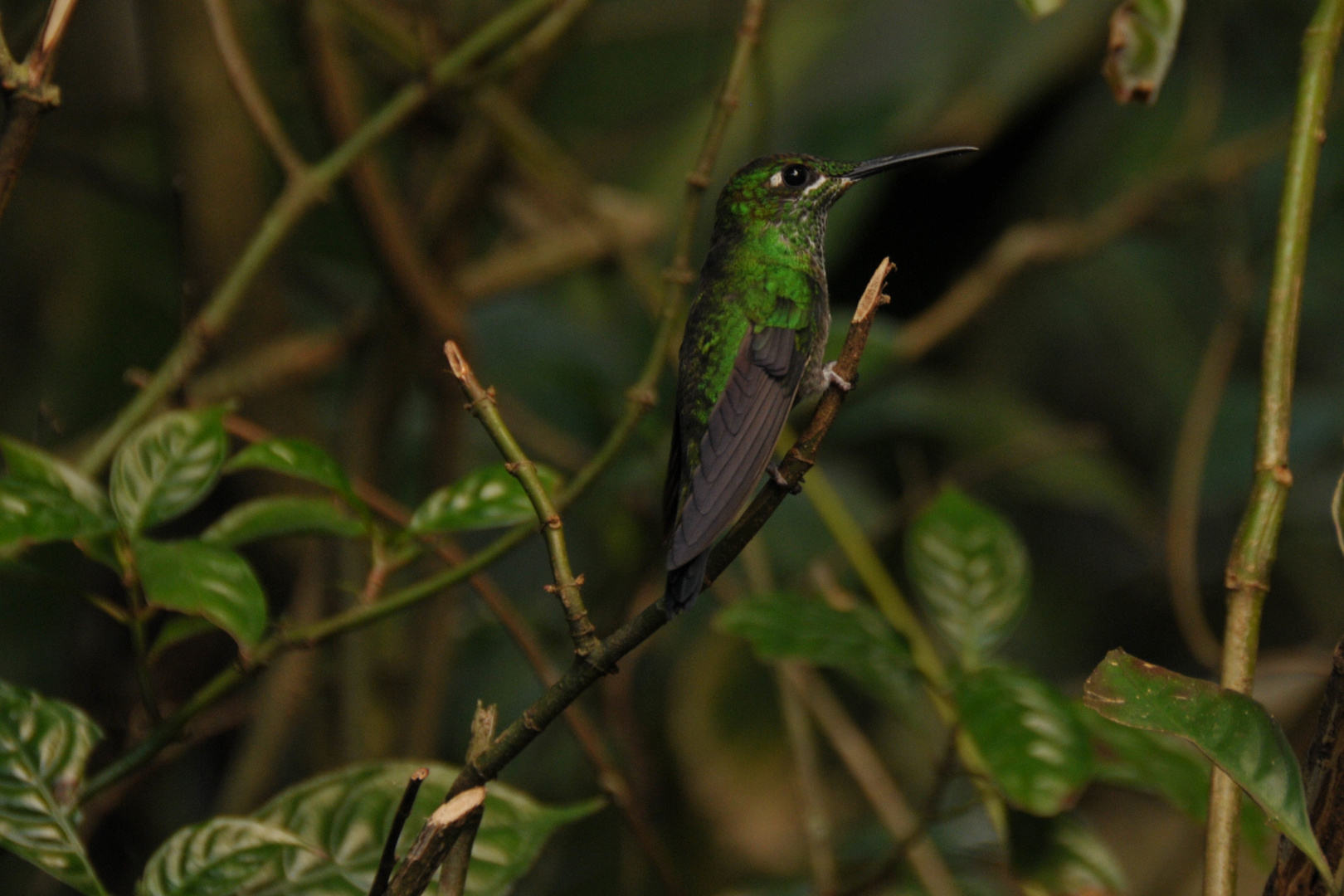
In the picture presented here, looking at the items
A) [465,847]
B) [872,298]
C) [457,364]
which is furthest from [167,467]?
[872,298]

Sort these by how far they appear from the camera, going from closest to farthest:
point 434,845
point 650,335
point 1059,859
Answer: point 434,845 < point 1059,859 < point 650,335

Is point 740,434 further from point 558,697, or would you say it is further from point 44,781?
point 44,781

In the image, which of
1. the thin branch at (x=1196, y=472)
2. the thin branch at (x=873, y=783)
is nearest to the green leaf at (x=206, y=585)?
the thin branch at (x=873, y=783)

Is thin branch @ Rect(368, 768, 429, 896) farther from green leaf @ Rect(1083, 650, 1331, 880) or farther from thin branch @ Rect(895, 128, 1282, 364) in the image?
thin branch @ Rect(895, 128, 1282, 364)

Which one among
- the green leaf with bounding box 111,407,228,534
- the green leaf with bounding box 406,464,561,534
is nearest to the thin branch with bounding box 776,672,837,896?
the green leaf with bounding box 406,464,561,534

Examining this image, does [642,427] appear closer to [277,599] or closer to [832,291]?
[277,599]

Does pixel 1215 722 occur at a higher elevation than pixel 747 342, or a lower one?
lower
